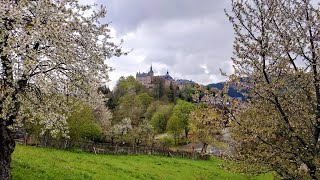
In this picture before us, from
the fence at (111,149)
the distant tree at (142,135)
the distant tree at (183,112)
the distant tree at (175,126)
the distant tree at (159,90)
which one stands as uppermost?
the distant tree at (159,90)

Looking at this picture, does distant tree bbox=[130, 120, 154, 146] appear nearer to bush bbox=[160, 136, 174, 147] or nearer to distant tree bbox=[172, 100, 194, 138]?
bush bbox=[160, 136, 174, 147]

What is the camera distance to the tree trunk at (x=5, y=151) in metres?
11.4

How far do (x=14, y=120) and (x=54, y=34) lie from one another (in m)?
3.96

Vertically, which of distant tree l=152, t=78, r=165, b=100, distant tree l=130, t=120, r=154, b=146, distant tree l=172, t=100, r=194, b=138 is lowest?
distant tree l=130, t=120, r=154, b=146

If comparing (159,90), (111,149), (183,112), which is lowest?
(111,149)

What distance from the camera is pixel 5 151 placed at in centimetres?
1162

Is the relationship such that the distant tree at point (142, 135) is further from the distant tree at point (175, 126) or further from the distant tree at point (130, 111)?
the distant tree at point (130, 111)

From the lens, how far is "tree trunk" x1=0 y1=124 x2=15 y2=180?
11.4m

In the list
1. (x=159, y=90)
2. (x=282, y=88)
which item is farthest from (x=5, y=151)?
(x=159, y=90)

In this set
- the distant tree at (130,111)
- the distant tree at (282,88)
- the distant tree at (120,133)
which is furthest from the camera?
the distant tree at (130,111)

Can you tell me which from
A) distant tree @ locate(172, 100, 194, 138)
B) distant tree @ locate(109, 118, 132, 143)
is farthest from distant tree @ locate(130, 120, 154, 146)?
distant tree @ locate(172, 100, 194, 138)

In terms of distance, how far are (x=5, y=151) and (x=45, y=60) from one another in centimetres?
396

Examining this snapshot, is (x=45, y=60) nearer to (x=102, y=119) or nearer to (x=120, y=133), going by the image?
(x=120, y=133)

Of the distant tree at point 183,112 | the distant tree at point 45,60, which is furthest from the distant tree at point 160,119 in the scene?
the distant tree at point 45,60
